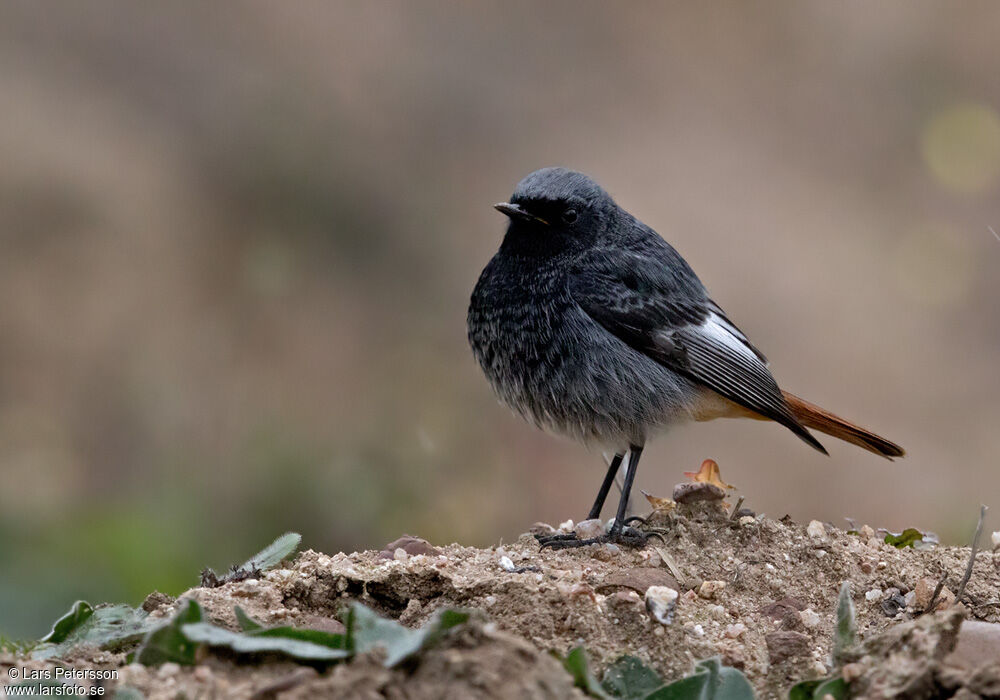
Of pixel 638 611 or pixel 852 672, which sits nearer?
pixel 852 672

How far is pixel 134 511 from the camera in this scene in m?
6.24

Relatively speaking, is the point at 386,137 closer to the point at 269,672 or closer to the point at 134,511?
the point at 134,511

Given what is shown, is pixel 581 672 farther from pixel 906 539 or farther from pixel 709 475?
pixel 906 539

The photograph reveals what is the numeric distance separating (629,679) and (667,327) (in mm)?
2468

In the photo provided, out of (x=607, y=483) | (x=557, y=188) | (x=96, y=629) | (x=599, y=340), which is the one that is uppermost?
(x=557, y=188)

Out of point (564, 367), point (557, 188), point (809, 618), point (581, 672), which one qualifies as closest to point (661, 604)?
point (809, 618)

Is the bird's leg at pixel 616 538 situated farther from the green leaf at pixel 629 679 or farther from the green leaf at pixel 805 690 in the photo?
the green leaf at pixel 805 690

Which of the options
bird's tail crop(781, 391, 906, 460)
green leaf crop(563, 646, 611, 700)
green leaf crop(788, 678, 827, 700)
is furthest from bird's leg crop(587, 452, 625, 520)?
green leaf crop(563, 646, 611, 700)

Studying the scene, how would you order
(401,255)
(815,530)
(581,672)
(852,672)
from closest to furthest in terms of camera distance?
1. (581,672)
2. (852,672)
3. (815,530)
4. (401,255)

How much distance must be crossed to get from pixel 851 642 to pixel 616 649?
65cm

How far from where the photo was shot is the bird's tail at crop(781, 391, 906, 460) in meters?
5.24

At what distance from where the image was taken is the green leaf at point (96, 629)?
2.97 metres

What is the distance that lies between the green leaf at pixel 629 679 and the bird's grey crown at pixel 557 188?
2.63 m

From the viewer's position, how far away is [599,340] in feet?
16.1
